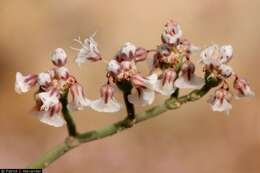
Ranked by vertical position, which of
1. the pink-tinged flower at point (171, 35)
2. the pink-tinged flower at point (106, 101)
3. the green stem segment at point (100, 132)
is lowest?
the green stem segment at point (100, 132)

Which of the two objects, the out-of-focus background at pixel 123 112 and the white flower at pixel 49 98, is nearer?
the white flower at pixel 49 98

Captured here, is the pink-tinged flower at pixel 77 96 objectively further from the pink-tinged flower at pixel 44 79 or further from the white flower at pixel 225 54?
the white flower at pixel 225 54

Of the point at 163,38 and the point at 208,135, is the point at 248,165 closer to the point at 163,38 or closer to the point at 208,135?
the point at 208,135

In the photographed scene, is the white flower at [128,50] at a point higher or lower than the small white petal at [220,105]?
higher

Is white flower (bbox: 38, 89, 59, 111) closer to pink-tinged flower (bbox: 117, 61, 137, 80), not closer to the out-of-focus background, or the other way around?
pink-tinged flower (bbox: 117, 61, 137, 80)

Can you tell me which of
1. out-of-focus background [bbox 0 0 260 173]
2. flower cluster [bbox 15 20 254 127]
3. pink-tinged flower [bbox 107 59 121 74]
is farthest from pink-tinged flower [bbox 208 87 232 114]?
out-of-focus background [bbox 0 0 260 173]

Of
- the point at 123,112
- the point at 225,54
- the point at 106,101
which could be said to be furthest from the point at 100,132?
the point at 123,112

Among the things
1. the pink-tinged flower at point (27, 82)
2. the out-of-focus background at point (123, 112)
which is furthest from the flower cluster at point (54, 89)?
the out-of-focus background at point (123, 112)
